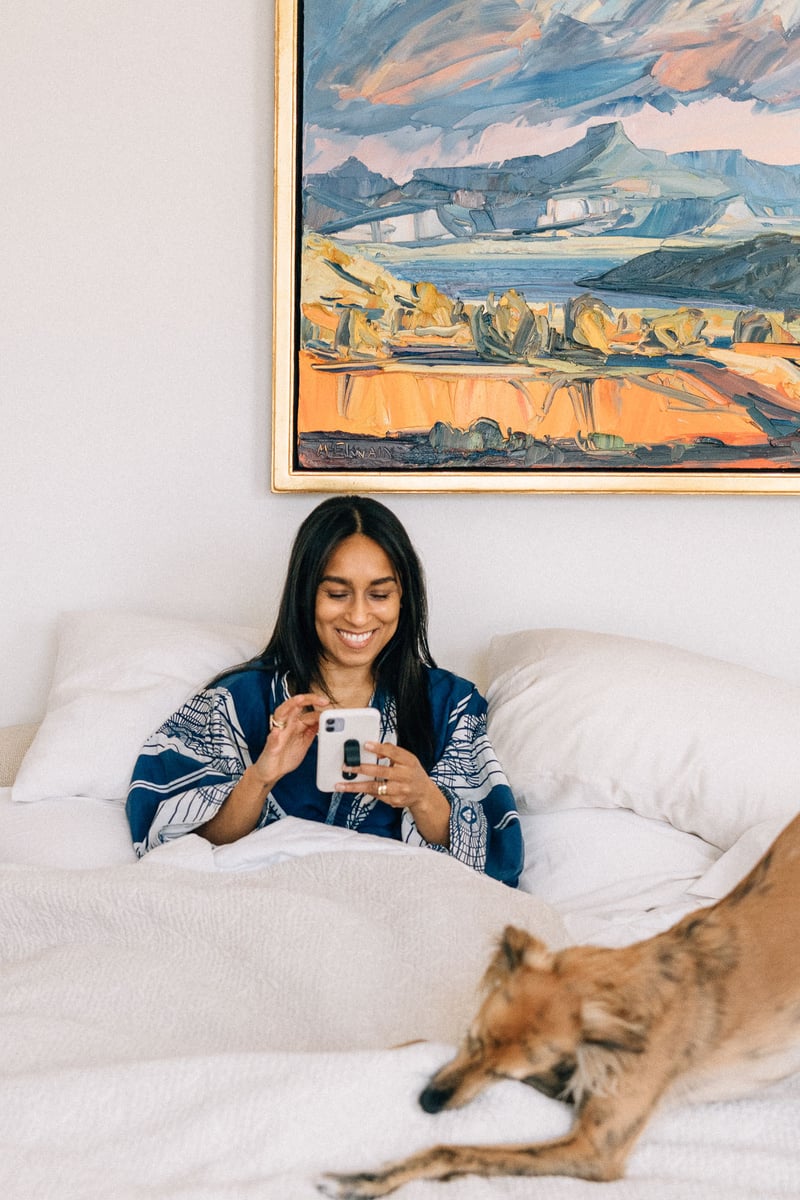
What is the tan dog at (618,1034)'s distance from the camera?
0.82 meters

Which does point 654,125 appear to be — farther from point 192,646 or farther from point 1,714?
point 1,714

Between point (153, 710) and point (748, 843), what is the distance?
3.18 ft

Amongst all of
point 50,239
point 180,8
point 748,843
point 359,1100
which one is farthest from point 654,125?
point 359,1100

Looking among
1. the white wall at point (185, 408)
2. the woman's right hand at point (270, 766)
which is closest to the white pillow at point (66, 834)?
the woman's right hand at point (270, 766)

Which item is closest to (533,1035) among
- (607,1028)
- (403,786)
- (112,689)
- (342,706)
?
(607,1028)

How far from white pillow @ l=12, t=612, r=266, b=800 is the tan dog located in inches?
39.3

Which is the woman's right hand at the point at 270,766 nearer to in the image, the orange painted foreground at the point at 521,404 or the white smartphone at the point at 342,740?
the white smartphone at the point at 342,740

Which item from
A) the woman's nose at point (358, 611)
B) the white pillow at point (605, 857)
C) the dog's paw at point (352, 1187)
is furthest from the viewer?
the woman's nose at point (358, 611)

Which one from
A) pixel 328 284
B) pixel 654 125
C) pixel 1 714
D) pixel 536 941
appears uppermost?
pixel 654 125

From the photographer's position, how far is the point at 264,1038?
40.6 inches

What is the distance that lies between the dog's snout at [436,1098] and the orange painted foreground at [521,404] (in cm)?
139

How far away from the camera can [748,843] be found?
1458 millimetres

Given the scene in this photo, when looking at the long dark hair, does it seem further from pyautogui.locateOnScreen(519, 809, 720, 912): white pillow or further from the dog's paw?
the dog's paw

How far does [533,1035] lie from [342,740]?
752 millimetres
